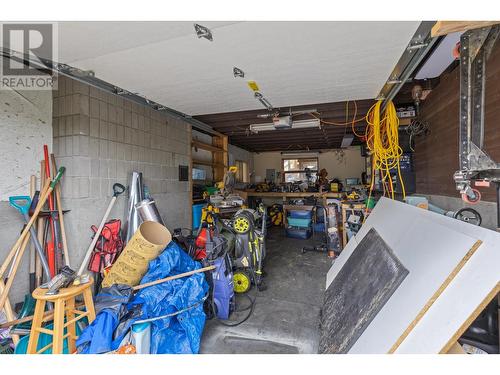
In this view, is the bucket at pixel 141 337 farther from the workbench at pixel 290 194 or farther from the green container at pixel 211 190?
the workbench at pixel 290 194

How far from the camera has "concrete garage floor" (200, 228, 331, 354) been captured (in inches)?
71.2

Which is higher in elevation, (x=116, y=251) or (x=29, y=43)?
(x=29, y=43)

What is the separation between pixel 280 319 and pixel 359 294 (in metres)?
0.90

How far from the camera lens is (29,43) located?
1.42 meters

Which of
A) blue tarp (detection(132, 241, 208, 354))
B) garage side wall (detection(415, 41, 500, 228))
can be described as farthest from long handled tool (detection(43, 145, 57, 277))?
A: garage side wall (detection(415, 41, 500, 228))

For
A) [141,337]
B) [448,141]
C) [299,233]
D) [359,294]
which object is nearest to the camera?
[141,337]

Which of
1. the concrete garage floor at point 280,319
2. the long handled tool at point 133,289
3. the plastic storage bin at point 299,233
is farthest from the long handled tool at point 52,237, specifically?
→ the plastic storage bin at point 299,233

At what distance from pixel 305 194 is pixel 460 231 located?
188 inches

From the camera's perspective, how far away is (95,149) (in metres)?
2.20

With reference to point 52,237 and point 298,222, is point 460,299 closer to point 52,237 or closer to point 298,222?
point 52,237

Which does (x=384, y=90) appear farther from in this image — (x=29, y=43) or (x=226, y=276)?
(x=29, y=43)

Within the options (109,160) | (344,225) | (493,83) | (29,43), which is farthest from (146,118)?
(344,225)

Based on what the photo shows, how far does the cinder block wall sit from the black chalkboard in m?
2.36

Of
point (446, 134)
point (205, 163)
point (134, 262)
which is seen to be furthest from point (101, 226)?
point (446, 134)
